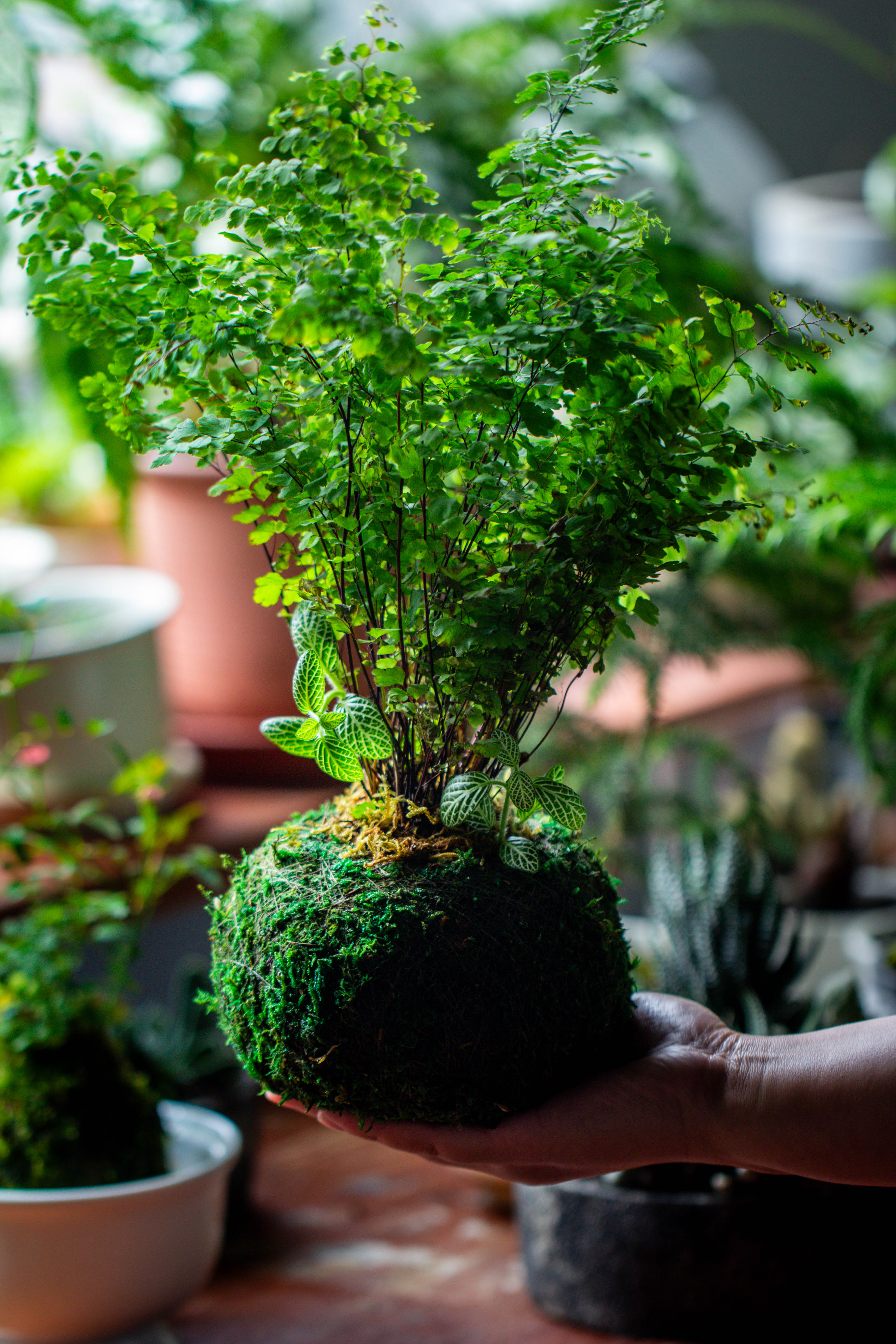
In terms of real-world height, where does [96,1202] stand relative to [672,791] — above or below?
below

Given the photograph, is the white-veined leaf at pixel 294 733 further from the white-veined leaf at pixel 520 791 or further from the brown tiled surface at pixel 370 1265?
the brown tiled surface at pixel 370 1265

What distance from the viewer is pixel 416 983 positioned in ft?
1.77

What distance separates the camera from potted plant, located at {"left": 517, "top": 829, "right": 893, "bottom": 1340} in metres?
0.85

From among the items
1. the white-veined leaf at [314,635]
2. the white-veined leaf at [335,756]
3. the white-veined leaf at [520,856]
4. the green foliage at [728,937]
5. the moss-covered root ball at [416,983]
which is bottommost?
the green foliage at [728,937]

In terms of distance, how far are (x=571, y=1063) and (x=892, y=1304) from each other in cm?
47

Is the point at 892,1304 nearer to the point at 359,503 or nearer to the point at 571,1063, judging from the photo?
the point at 571,1063

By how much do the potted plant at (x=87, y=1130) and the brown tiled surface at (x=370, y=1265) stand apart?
0.10 meters

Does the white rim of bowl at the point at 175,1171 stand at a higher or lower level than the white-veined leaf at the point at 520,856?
lower

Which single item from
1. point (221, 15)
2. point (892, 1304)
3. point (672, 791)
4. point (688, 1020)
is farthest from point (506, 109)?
→ point (892, 1304)

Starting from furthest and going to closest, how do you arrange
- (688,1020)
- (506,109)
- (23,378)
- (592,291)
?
(23,378), (506,109), (688,1020), (592,291)

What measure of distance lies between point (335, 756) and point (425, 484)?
0.14 meters

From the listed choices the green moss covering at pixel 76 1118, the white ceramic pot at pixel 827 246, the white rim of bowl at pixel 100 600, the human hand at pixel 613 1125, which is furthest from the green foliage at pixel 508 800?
the white ceramic pot at pixel 827 246

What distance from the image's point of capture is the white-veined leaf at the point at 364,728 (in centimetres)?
55

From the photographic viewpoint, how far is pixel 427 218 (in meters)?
0.51
